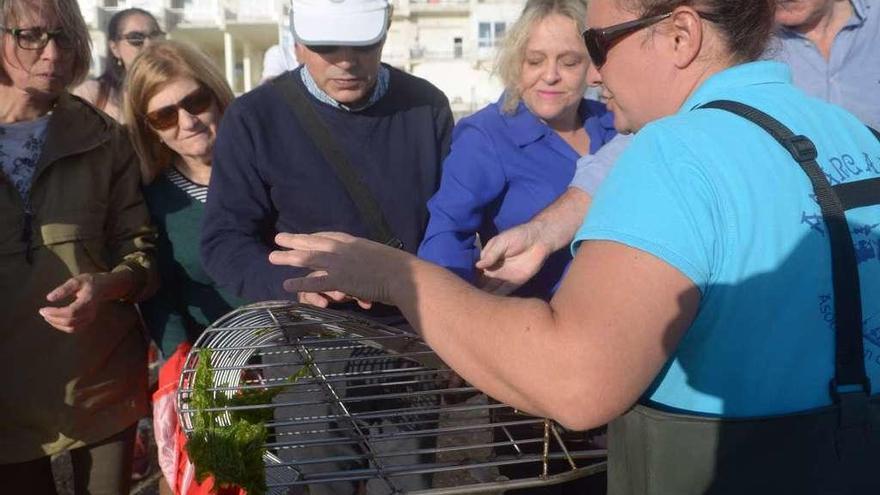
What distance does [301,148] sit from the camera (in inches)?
114

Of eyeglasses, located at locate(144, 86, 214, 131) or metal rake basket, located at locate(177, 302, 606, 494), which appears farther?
eyeglasses, located at locate(144, 86, 214, 131)

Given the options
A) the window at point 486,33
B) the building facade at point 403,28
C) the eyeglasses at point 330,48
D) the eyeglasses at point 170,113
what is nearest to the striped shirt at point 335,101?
the eyeglasses at point 330,48

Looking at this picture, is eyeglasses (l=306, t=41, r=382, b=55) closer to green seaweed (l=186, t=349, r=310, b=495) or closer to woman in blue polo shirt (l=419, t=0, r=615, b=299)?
woman in blue polo shirt (l=419, t=0, r=615, b=299)

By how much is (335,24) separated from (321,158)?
43 cm

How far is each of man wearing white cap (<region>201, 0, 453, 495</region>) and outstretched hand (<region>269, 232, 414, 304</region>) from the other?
3.16ft

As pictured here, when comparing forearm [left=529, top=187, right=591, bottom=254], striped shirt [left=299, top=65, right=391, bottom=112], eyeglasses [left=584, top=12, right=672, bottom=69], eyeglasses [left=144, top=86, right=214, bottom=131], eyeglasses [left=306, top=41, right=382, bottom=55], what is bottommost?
forearm [left=529, top=187, right=591, bottom=254]

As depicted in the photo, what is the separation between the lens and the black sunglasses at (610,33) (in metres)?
1.54

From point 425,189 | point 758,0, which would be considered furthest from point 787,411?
point 425,189

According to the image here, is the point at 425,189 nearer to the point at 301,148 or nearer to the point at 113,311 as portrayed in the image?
the point at 301,148

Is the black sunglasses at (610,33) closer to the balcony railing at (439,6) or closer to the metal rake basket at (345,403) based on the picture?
the metal rake basket at (345,403)

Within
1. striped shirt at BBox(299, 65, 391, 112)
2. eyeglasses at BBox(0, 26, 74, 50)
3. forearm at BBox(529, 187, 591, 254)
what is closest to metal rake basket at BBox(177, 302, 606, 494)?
forearm at BBox(529, 187, 591, 254)

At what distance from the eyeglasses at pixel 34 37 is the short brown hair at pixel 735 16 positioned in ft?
6.93

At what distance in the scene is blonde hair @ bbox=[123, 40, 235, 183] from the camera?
330 cm

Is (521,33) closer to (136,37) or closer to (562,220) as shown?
(562,220)
